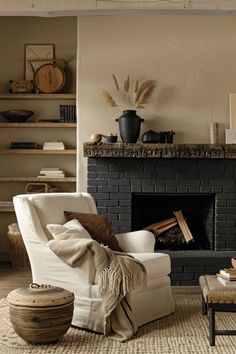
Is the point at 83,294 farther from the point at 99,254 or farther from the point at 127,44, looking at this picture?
the point at 127,44

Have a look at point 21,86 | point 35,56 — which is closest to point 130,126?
point 21,86

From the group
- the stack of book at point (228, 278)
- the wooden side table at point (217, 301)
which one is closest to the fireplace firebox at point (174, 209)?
the stack of book at point (228, 278)

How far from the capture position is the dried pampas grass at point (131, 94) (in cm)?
608

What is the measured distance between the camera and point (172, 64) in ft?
20.2

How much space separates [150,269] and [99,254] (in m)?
0.50

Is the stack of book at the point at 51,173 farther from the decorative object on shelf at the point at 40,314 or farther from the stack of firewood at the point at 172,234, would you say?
the decorative object on shelf at the point at 40,314

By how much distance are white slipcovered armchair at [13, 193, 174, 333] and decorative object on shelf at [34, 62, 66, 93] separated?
2.55 m

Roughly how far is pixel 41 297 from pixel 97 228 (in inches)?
36.4

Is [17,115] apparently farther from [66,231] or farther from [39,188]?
[66,231]

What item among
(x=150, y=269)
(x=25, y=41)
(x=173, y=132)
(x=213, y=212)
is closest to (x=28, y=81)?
(x=25, y=41)

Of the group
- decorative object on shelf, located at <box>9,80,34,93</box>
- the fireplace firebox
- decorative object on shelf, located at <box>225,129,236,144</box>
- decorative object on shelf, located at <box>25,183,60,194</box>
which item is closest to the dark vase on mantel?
the fireplace firebox

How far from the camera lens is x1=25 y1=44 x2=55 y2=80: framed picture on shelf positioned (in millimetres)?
7203

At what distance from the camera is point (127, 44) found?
6.17m

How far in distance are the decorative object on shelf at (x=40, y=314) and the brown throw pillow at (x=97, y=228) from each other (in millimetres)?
757
